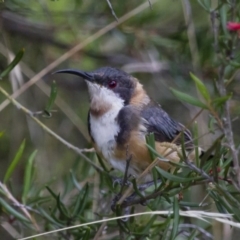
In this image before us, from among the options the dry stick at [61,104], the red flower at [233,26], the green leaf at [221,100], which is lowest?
the dry stick at [61,104]

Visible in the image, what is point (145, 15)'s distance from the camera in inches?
150

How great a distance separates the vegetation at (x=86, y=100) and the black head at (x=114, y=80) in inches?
9.8

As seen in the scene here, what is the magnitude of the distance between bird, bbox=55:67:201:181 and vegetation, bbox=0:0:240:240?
90 mm

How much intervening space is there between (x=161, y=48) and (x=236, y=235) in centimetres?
139

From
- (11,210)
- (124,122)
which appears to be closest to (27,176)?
(11,210)

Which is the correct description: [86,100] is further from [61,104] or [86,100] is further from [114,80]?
[114,80]

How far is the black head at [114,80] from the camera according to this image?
3.09 m

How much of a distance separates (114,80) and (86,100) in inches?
60.4

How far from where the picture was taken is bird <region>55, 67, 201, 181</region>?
2.89m

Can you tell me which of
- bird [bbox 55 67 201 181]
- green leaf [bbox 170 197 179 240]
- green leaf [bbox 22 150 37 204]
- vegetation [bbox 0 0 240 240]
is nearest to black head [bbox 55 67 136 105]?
bird [bbox 55 67 201 181]

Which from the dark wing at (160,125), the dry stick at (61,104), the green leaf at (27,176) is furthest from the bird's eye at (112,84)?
the dry stick at (61,104)

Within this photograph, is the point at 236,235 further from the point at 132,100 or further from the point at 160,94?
the point at 132,100

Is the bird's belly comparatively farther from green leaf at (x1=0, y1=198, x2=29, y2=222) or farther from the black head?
green leaf at (x1=0, y1=198, x2=29, y2=222)

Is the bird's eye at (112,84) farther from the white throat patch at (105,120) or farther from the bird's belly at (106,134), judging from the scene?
the bird's belly at (106,134)
